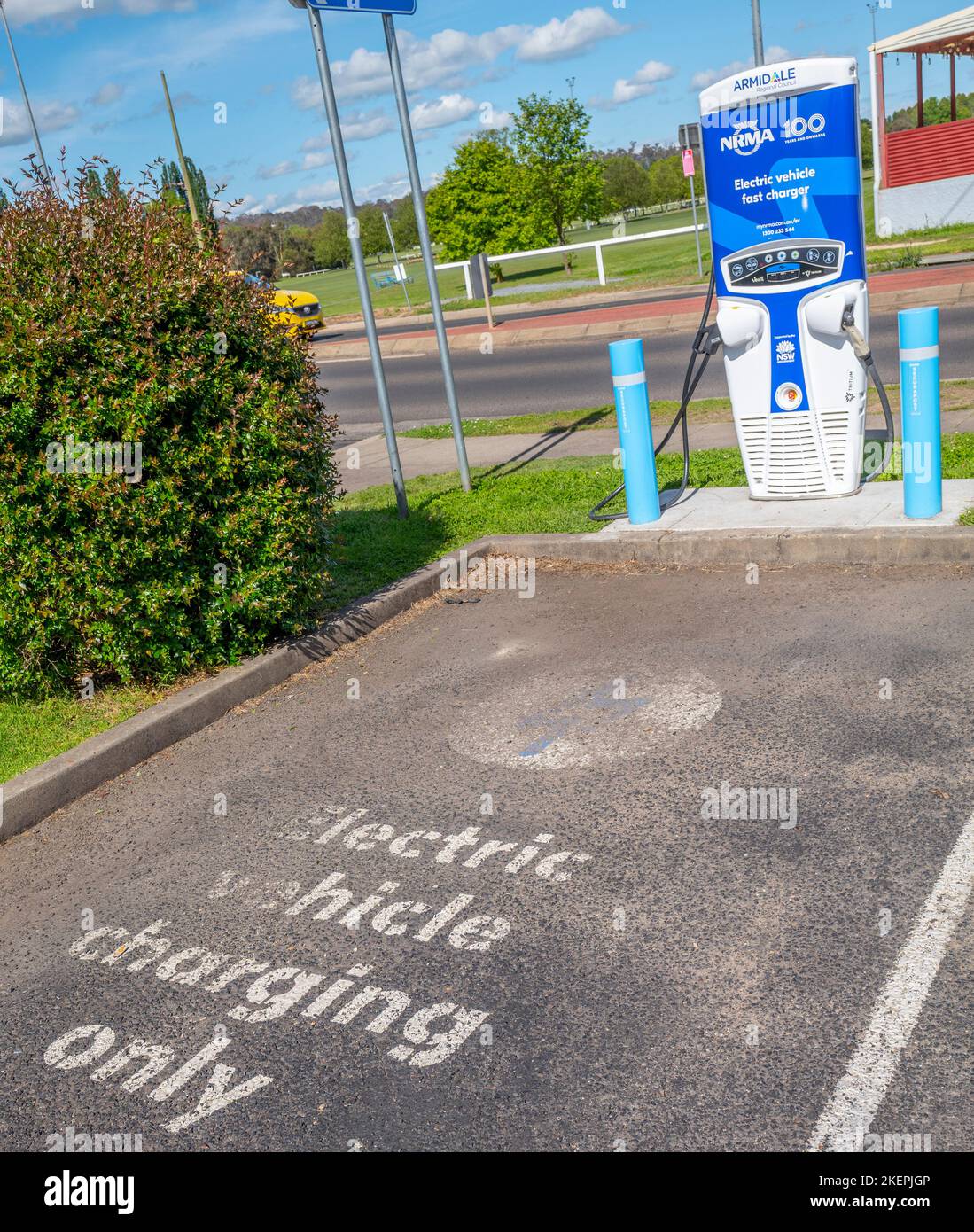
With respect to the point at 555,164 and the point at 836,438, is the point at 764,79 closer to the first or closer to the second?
the point at 836,438

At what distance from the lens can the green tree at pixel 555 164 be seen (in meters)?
37.7

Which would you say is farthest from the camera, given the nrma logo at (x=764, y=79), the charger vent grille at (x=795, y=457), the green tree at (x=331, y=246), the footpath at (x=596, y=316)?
the green tree at (x=331, y=246)

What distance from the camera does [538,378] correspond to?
674 inches

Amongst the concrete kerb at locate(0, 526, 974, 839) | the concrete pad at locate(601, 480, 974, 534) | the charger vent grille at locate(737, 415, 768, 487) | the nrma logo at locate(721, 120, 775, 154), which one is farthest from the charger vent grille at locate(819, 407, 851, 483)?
the nrma logo at locate(721, 120, 775, 154)

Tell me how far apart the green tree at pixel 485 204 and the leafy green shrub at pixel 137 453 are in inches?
1396

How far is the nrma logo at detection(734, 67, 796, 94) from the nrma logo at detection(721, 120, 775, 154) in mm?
204

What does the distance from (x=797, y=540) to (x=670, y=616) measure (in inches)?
41.9

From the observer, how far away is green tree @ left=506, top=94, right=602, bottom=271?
37688 millimetres

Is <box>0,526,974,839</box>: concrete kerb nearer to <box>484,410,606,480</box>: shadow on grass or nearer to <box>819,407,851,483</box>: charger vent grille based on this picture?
<box>819,407,851,483</box>: charger vent grille

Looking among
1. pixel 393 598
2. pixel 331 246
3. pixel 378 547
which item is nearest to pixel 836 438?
pixel 393 598

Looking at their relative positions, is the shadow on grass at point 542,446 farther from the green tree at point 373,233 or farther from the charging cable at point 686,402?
the green tree at point 373,233

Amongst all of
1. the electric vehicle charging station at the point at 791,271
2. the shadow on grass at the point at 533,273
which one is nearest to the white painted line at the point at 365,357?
the shadow on grass at the point at 533,273

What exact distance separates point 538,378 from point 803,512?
10.4 metres
